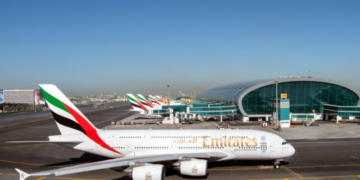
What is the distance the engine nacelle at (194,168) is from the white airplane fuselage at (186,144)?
296 cm

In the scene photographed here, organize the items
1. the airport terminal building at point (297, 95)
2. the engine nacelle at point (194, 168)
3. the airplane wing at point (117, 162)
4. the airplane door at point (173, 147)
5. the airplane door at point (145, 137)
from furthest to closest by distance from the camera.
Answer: the airport terminal building at point (297, 95) → the airplane door at point (145, 137) → the airplane door at point (173, 147) → the engine nacelle at point (194, 168) → the airplane wing at point (117, 162)

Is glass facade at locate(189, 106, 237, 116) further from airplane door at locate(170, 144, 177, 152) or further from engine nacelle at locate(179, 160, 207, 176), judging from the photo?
engine nacelle at locate(179, 160, 207, 176)

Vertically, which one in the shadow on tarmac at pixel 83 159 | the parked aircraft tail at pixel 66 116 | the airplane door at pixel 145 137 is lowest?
the shadow on tarmac at pixel 83 159

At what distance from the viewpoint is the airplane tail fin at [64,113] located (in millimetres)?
24188

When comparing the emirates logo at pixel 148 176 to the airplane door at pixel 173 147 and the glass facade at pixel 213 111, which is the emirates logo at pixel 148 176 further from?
the glass facade at pixel 213 111

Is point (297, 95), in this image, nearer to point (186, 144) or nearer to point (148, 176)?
point (186, 144)

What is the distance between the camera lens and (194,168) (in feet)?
67.9

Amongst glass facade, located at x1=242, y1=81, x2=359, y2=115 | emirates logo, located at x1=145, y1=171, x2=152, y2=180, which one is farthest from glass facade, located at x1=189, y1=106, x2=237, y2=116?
emirates logo, located at x1=145, y1=171, x2=152, y2=180

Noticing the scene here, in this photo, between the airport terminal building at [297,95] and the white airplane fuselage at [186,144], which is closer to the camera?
the white airplane fuselage at [186,144]

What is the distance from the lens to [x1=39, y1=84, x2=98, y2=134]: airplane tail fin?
2419 cm

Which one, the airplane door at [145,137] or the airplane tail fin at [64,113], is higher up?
the airplane tail fin at [64,113]

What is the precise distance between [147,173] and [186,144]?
252 inches

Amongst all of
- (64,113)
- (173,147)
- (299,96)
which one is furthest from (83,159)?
(299,96)

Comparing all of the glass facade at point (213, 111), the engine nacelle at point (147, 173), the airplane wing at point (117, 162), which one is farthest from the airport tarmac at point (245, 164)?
the glass facade at point (213, 111)
